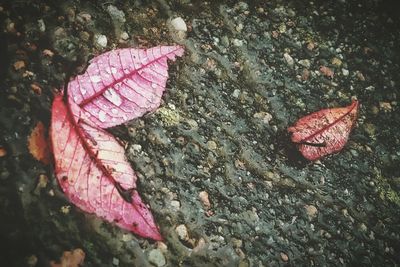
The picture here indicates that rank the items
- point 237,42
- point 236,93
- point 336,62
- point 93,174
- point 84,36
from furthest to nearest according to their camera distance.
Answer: point 336,62 → point 237,42 → point 236,93 → point 84,36 → point 93,174

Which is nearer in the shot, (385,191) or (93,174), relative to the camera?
(93,174)

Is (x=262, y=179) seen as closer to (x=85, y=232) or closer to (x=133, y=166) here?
(x=133, y=166)

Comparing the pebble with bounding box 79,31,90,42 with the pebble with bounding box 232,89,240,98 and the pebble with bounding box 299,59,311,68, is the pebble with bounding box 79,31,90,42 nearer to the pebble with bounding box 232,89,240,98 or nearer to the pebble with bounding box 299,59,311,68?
the pebble with bounding box 232,89,240,98

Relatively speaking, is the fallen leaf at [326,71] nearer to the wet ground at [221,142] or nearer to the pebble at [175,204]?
the wet ground at [221,142]

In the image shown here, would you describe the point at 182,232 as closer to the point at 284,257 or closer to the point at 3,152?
the point at 284,257

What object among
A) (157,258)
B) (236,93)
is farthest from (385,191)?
(157,258)

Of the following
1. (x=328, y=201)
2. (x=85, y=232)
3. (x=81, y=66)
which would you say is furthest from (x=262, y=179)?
(x=81, y=66)

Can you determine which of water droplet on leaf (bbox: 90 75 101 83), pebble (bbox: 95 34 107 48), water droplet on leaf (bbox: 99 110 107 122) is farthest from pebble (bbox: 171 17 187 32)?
water droplet on leaf (bbox: 99 110 107 122)
